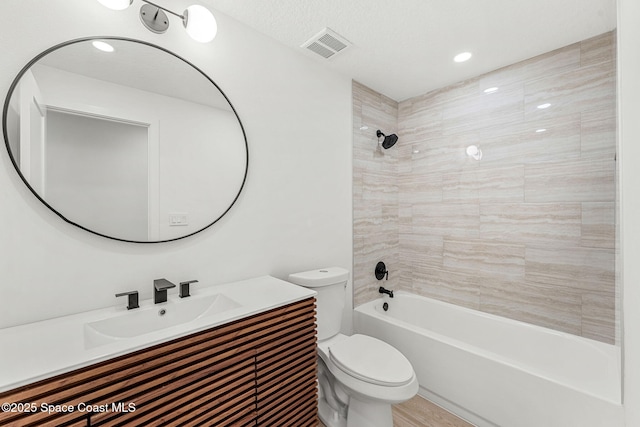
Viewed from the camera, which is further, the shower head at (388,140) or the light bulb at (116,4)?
the shower head at (388,140)

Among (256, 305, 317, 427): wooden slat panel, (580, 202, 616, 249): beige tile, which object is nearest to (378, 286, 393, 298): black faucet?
(256, 305, 317, 427): wooden slat panel

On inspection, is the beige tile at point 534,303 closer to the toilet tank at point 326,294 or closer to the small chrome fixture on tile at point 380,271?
the small chrome fixture on tile at point 380,271

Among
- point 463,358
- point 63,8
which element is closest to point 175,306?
point 63,8

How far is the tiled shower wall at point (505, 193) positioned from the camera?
5.81 feet

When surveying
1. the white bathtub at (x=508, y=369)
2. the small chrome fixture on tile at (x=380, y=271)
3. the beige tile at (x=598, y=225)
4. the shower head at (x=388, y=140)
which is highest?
the shower head at (x=388, y=140)

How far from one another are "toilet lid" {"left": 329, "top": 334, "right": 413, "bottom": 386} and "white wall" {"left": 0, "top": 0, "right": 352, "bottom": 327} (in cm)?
60

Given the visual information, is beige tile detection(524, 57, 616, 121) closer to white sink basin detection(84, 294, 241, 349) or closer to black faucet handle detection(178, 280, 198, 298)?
white sink basin detection(84, 294, 241, 349)

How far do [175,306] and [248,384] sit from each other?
49 centimetres

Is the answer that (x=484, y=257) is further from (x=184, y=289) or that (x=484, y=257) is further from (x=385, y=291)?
(x=184, y=289)

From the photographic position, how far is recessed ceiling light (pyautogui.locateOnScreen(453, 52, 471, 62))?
1.99m

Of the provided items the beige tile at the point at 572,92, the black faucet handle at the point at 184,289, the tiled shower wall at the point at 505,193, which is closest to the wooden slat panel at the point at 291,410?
the black faucet handle at the point at 184,289

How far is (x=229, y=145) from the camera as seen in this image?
1594 mm

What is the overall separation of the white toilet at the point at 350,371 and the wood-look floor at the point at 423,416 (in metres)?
0.22

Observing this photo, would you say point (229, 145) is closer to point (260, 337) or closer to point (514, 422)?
point (260, 337)
